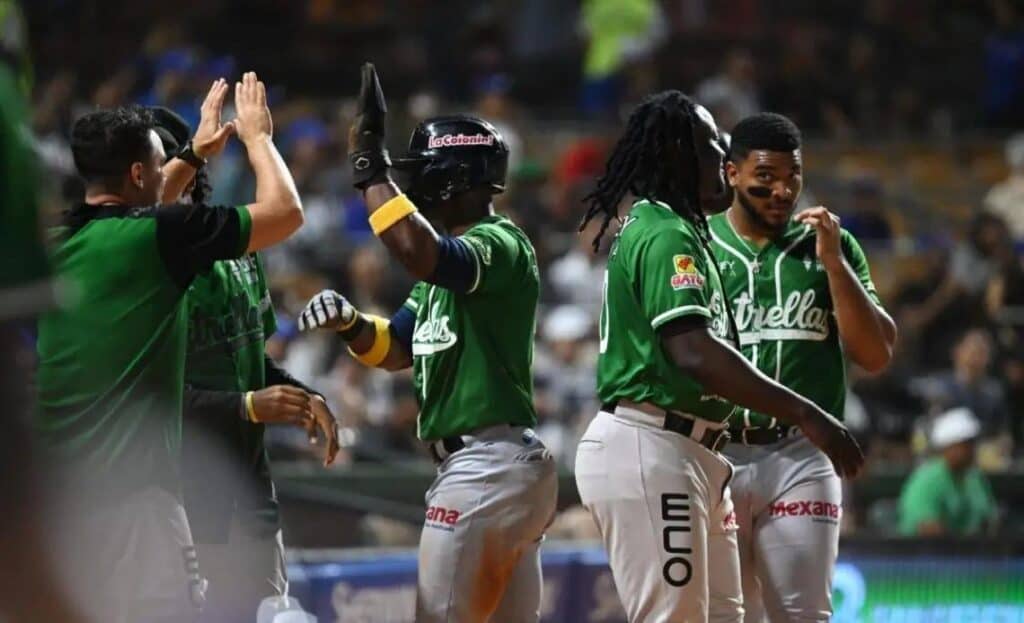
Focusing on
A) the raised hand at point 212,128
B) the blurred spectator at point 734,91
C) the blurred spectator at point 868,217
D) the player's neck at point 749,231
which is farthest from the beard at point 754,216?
the blurred spectator at point 734,91

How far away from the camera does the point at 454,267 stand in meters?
5.87

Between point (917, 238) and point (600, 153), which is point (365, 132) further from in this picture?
point (917, 238)

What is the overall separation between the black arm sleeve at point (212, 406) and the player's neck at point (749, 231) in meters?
2.13

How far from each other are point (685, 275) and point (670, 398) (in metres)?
0.41

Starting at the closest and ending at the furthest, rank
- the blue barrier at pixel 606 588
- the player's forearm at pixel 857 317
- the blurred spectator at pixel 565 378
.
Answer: the player's forearm at pixel 857 317 → the blue barrier at pixel 606 588 → the blurred spectator at pixel 565 378

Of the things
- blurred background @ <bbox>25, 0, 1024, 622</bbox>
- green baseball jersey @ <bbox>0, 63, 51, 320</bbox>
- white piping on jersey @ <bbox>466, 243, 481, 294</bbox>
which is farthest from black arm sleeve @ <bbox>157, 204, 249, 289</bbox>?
blurred background @ <bbox>25, 0, 1024, 622</bbox>

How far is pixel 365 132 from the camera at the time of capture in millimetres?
5883

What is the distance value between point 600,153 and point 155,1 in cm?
505

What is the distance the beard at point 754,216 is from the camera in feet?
23.4

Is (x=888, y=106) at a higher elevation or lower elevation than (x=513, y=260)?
higher

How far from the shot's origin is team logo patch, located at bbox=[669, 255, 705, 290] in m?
5.87

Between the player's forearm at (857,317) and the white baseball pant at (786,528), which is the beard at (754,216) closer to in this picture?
the player's forearm at (857,317)

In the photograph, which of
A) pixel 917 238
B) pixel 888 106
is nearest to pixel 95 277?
pixel 917 238

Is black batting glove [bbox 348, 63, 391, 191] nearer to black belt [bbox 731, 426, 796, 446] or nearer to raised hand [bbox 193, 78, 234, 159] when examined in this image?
raised hand [bbox 193, 78, 234, 159]
